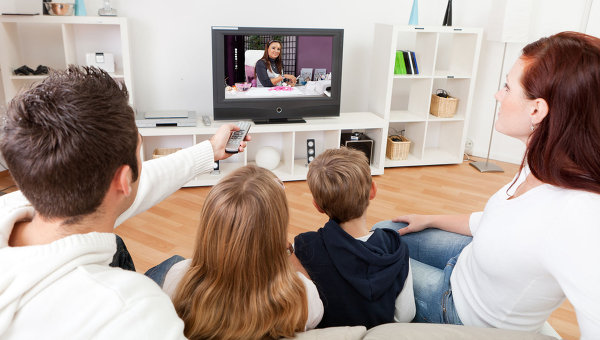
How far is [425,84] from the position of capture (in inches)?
155

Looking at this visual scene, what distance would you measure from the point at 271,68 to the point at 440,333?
106 inches

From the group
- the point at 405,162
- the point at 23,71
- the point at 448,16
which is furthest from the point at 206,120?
the point at 448,16

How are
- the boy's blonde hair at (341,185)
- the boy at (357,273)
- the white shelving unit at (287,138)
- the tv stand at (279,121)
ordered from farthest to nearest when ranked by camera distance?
the tv stand at (279,121), the white shelving unit at (287,138), the boy's blonde hair at (341,185), the boy at (357,273)

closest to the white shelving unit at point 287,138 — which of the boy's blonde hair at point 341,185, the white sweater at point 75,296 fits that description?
the boy's blonde hair at point 341,185

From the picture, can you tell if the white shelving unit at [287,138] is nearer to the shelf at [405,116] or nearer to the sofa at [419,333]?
the shelf at [405,116]

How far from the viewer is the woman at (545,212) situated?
38.7 inches

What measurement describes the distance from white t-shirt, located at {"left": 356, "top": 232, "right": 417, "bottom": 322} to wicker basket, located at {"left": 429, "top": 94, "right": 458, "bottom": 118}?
9.35ft

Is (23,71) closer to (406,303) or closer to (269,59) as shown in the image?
(269,59)

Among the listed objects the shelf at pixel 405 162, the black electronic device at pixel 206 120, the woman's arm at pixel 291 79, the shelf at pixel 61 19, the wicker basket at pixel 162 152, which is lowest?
the shelf at pixel 405 162

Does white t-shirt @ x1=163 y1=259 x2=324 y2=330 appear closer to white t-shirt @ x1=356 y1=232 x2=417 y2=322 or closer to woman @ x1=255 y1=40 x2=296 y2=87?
white t-shirt @ x1=356 y1=232 x2=417 y2=322

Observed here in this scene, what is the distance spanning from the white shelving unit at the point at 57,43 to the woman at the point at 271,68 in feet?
2.98

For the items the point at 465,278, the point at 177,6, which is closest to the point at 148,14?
the point at 177,6

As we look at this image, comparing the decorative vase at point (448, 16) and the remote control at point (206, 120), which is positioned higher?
the decorative vase at point (448, 16)

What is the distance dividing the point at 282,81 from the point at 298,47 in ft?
0.90
